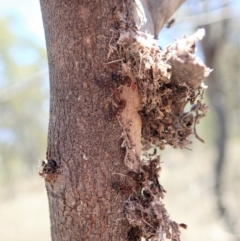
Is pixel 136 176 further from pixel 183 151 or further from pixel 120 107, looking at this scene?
pixel 183 151

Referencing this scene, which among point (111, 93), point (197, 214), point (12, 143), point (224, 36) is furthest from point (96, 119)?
point (12, 143)

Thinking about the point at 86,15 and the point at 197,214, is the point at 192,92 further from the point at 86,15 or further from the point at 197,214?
the point at 197,214

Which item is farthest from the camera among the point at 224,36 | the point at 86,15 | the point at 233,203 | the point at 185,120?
the point at 233,203

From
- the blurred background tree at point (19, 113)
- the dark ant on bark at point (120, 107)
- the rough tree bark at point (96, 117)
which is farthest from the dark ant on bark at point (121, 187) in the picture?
the blurred background tree at point (19, 113)

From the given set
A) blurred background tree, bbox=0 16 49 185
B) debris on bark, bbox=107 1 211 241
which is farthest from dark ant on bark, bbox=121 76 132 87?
blurred background tree, bbox=0 16 49 185

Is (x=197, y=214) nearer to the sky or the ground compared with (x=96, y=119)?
nearer to the sky

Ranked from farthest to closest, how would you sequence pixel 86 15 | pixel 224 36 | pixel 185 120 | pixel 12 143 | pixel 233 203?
pixel 12 143 → pixel 233 203 → pixel 224 36 → pixel 185 120 → pixel 86 15
